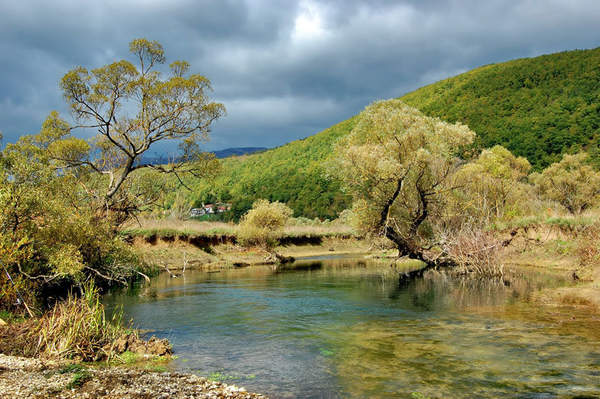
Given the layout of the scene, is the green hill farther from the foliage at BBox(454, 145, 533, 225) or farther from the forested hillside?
the foliage at BBox(454, 145, 533, 225)

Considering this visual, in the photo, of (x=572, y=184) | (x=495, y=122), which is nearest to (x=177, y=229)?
(x=572, y=184)

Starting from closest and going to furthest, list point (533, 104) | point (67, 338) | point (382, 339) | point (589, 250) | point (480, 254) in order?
point (67, 338), point (382, 339), point (589, 250), point (480, 254), point (533, 104)

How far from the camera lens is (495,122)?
85938 mm

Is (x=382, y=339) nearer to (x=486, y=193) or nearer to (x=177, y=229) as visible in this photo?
(x=486, y=193)

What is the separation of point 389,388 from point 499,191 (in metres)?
36.3

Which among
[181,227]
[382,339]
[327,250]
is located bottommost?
[327,250]

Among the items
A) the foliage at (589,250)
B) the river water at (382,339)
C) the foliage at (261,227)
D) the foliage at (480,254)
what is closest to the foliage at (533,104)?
the foliage at (261,227)

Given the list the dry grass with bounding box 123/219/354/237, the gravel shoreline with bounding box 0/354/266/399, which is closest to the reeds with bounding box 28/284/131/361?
the gravel shoreline with bounding box 0/354/266/399

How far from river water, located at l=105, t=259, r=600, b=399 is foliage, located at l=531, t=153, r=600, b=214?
43.2 meters

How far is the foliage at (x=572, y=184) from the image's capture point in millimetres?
57375

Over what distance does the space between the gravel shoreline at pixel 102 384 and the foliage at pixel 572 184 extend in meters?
61.5

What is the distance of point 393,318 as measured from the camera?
15.3 m

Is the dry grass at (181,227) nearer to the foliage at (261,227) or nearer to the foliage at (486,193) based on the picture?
the foliage at (261,227)

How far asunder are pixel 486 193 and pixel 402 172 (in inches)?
492
